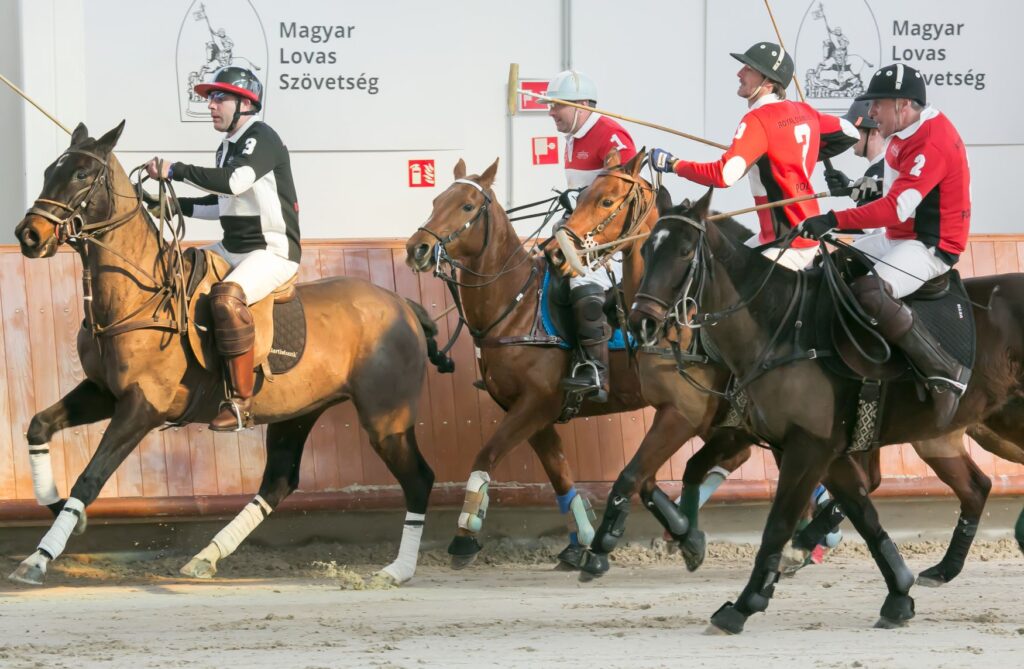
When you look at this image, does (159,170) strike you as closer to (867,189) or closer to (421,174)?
(867,189)

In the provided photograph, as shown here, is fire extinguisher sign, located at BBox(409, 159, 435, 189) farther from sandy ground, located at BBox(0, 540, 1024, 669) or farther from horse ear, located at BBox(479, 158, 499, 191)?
sandy ground, located at BBox(0, 540, 1024, 669)

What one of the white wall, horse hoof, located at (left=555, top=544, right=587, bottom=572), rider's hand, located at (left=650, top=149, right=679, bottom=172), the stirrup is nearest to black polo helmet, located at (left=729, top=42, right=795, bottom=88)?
rider's hand, located at (left=650, top=149, right=679, bottom=172)

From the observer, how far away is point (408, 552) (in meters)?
9.18

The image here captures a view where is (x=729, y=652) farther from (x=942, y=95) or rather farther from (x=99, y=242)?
(x=942, y=95)

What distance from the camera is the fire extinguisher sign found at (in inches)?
472

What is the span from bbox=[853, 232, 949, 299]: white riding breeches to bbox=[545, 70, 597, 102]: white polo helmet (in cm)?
279

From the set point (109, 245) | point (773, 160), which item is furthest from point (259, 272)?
point (773, 160)

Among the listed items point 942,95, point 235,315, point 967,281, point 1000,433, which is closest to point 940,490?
point 1000,433

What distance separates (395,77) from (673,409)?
4.36m

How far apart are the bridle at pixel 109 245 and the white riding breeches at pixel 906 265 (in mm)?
3677

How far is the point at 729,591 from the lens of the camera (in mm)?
8961

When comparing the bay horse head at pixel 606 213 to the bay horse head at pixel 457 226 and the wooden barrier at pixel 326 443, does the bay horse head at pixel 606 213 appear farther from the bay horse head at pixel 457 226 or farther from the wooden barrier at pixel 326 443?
the wooden barrier at pixel 326 443

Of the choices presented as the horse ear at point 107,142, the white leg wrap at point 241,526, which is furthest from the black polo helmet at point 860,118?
the horse ear at point 107,142

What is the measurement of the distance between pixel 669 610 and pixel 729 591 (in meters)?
0.89
